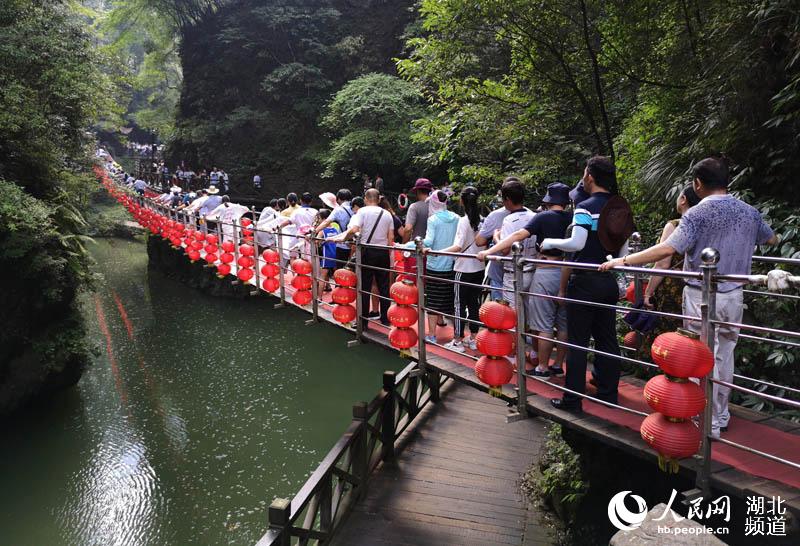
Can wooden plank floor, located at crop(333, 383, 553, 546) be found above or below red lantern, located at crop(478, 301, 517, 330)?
below

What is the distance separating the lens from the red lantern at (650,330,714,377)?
8.07 feet

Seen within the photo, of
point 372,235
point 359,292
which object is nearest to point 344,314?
point 359,292

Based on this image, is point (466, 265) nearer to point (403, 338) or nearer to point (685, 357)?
point (403, 338)

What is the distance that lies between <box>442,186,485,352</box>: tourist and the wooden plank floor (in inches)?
72.9

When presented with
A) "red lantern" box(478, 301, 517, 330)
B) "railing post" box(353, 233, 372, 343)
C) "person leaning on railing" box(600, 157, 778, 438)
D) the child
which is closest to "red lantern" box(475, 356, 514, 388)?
"red lantern" box(478, 301, 517, 330)

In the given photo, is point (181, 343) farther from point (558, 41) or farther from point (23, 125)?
point (558, 41)

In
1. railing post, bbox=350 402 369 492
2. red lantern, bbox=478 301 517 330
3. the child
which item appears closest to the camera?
red lantern, bbox=478 301 517 330

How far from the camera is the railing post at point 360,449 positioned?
5.75m

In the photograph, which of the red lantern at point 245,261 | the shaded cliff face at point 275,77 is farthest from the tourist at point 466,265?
the shaded cliff face at point 275,77

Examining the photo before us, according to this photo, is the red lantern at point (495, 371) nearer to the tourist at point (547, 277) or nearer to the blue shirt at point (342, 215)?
the tourist at point (547, 277)

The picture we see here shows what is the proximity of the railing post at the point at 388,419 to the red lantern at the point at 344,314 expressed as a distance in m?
1.27

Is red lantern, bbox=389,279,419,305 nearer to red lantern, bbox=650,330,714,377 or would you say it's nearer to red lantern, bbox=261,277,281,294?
red lantern, bbox=650,330,714,377

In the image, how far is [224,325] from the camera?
54.8ft

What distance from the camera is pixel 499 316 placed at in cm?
361
